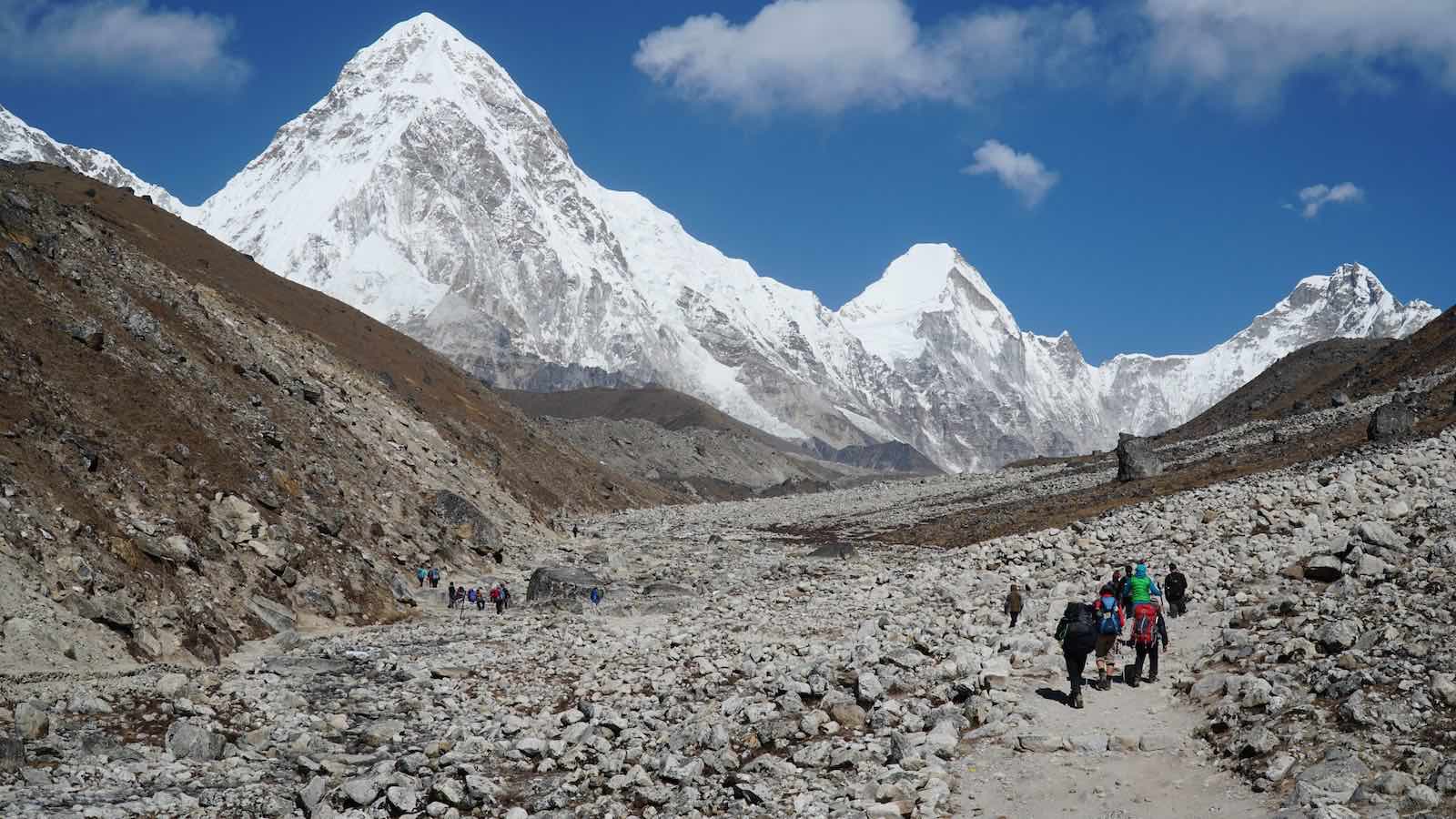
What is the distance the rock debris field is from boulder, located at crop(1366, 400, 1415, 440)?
18.0 metres

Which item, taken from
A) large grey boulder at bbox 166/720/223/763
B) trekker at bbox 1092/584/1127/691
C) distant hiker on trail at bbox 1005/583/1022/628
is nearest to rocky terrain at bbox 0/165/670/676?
large grey boulder at bbox 166/720/223/763

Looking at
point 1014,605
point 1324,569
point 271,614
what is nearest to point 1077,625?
point 1014,605

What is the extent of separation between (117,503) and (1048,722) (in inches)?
948

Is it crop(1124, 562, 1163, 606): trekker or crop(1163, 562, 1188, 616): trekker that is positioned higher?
crop(1124, 562, 1163, 606): trekker

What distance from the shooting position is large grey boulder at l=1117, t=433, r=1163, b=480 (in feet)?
218

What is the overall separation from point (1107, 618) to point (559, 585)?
84.8ft

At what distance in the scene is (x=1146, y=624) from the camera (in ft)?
57.2

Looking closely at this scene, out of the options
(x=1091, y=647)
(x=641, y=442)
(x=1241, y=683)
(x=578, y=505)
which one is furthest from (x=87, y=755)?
(x=641, y=442)

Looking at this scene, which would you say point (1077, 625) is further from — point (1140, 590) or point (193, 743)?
point (193, 743)

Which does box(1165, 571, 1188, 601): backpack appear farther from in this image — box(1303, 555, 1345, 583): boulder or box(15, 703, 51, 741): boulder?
box(15, 703, 51, 741): boulder

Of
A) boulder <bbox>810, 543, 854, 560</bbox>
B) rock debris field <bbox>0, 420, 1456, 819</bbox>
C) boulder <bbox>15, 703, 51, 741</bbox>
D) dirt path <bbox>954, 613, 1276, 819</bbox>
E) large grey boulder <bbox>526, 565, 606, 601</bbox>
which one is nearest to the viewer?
dirt path <bbox>954, 613, 1276, 819</bbox>

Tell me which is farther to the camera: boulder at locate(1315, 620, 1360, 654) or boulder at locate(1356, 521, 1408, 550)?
boulder at locate(1356, 521, 1408, 550)

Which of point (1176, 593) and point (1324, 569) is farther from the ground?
point (1324, 569)

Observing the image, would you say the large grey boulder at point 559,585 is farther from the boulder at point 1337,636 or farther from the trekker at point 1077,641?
the boulder at point 1337,636
